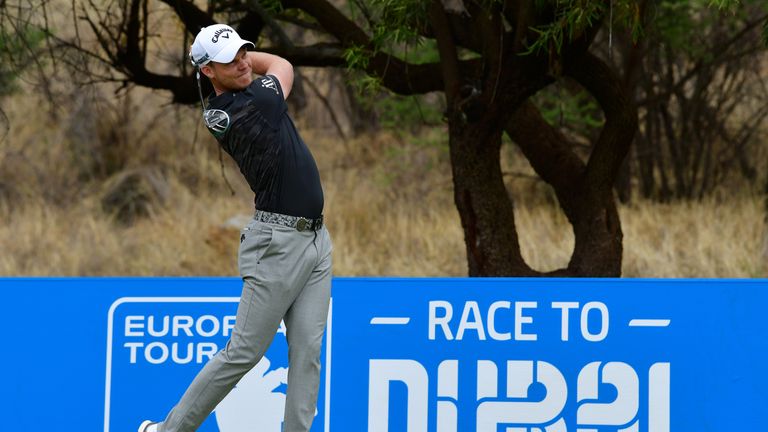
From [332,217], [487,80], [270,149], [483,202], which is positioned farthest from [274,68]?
[332,217]

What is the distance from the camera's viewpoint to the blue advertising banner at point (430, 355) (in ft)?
17.7

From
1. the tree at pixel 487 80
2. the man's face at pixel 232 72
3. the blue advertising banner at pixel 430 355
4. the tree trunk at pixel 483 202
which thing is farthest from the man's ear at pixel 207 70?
the tree trunk at pixel 483 202

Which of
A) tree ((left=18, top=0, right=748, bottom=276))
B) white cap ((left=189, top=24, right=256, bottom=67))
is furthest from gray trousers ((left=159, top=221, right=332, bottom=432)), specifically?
tree ((left=18, top=0, right=748, bottom=276))

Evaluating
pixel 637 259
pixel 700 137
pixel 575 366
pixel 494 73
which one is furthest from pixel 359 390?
pixel 700 137

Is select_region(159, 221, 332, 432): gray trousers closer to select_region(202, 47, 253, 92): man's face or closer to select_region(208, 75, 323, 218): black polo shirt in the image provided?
select_region(208, 75, 323, 218): black polo shirt

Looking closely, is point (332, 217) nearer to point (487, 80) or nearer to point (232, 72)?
point (487, 80)

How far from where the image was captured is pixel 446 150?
1579 centimetres

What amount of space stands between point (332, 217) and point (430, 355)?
999 centimetres

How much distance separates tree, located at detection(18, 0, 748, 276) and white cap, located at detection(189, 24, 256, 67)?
2.17 metres

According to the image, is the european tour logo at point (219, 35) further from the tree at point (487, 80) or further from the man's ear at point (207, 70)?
the tree at point (487, 80)

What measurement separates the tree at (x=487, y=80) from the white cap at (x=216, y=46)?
2.17 m

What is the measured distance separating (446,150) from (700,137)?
3.45 metres

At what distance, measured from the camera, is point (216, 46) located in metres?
4.47

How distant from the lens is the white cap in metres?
4.47
